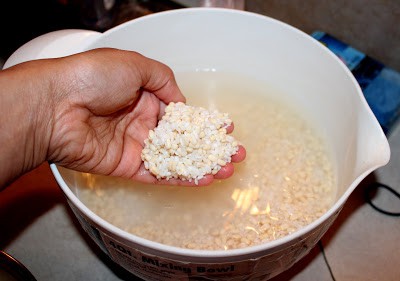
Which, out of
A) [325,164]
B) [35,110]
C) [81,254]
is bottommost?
[81,254]

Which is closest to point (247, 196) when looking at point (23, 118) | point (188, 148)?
point (188, 148)

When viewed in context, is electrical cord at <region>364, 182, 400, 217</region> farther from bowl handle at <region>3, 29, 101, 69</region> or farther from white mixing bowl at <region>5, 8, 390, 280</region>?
bowl handle at <region>3, 29, 101, 69</region>

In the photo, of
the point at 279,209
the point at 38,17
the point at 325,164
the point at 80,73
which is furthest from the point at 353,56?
the point at 38,17

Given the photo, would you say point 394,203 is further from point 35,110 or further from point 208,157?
point 35,110

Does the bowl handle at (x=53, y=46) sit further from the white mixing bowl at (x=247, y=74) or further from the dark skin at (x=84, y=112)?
the dark skin at (x=84, y=112)

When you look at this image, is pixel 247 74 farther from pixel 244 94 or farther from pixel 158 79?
pixel 158 79

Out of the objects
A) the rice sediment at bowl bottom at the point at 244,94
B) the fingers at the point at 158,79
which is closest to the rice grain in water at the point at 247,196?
the rice sediment at bowl bottom at the point at 244,94
